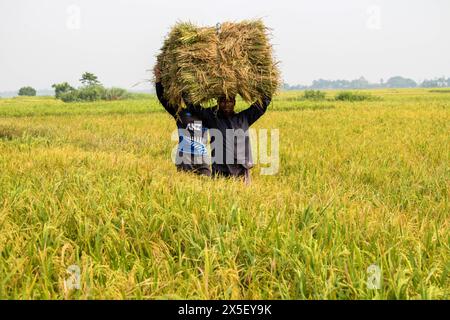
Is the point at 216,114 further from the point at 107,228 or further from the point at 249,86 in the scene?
the point at 107,228

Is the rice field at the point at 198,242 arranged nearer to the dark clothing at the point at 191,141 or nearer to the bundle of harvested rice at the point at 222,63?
the dark clothing at the point at 191,141

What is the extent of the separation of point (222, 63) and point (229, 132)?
0.67m

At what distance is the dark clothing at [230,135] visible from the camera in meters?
4.04

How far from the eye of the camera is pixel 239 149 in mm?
4062

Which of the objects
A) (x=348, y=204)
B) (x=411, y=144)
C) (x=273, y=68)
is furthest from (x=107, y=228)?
(x=411, y=144)

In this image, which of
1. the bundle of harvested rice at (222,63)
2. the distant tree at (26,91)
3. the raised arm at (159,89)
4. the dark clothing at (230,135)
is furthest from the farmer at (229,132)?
the distant tree at (26,91)

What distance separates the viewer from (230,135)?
4.05 metres

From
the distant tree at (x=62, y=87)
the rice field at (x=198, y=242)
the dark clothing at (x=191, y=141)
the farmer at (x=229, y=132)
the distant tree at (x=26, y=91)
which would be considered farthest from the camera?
the distant tree at (x=26, y=91)

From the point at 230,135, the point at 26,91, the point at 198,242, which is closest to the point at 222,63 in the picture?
the point at 230,135

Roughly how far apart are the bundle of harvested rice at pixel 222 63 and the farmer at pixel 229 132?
104 millimetres

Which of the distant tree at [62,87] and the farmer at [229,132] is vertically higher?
the distant tree at [62,87]

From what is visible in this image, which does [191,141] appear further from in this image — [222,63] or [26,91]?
[26,91]

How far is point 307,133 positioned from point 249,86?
5576mm

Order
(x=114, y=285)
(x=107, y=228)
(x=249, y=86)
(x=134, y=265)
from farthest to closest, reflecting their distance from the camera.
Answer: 1. (x=249, y=86)
2. (x=107, y=228)
3. (x=134, y=265)
4. (x=114, y=285)
